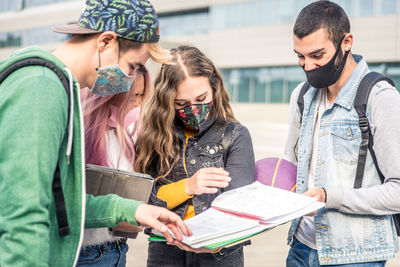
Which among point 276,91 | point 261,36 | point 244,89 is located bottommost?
point 244,89

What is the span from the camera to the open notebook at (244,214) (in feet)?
6.63

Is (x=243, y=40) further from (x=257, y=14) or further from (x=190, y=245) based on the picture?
(x=190, y=245)

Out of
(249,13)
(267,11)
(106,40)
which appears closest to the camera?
(106,40)

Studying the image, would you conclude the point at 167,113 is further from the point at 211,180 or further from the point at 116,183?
the point at 116,183

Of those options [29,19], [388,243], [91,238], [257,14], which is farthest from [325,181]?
[29,19]

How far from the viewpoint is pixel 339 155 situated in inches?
96.9

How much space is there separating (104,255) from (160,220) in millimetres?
543

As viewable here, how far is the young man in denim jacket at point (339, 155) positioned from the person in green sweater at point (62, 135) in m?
0.87

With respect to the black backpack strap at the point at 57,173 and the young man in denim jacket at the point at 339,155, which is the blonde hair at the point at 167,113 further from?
the black backpack strap at the point at 57,173

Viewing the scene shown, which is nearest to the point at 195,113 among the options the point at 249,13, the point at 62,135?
the point at 62,135

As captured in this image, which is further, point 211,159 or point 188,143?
point 188,143

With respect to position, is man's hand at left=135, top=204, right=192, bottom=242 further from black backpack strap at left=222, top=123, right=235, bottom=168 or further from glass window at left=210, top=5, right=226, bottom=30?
glass window at left=210, top=5, right=226, bottom=30

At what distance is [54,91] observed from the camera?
1.52 m

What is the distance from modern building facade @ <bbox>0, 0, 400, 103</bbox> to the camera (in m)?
28.8
